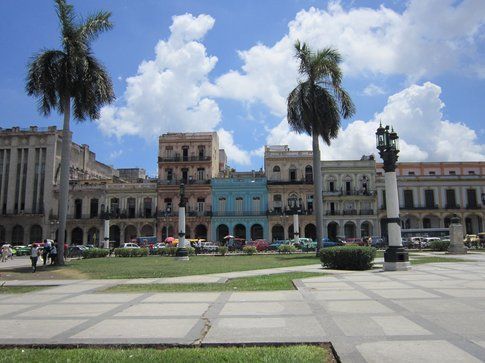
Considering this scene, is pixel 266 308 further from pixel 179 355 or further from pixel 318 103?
pixel 318 103

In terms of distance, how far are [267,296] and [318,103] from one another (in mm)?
18654

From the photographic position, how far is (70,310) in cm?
809

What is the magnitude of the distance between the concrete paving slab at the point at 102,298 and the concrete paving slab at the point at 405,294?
540 cm

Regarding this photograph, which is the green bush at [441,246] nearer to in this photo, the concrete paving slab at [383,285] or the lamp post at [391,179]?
the lamp post at [391,179]

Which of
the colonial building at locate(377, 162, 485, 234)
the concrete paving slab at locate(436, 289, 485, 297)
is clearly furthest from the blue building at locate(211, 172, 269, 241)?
the concrete paving slab at locate(436, 289, 485, 297)

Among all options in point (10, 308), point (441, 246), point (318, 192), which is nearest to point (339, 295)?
point (10, 308)

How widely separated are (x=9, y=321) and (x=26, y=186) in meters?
52.4

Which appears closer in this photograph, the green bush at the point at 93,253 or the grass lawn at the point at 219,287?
the grass lawn at the point at 219,287

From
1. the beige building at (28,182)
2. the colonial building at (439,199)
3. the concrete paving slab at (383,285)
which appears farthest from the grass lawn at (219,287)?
the beige building at (28,182)

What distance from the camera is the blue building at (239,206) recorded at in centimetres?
5359

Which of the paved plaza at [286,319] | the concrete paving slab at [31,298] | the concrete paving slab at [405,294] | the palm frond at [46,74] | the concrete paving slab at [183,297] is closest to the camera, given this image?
the paved plaza at [286,319]

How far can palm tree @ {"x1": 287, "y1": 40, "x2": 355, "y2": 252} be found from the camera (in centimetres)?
2606

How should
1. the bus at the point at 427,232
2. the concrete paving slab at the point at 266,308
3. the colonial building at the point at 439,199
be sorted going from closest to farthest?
1. the concrete paving slab at the point at 266,308
2. the bus at the point at 427,232
3. the colonial building at the point at 439,199

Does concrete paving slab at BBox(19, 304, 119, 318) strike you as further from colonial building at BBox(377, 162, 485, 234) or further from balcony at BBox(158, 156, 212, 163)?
colonial building at BBox(377, 162, 485, 234)
